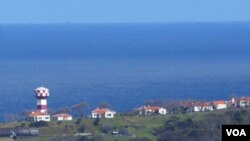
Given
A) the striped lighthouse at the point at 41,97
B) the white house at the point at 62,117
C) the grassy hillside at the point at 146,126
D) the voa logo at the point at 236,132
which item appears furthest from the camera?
the striped lighthouse at the point at 41,97

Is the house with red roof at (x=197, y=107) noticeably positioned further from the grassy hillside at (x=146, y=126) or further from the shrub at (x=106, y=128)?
the shrub at (x=106, y=128)

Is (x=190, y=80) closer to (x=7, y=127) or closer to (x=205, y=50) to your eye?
(x=7, y=127)

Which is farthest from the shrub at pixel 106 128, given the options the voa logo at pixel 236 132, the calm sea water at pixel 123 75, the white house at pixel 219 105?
the voa logo at pixel 236 132

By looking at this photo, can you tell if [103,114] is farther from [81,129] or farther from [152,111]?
[81,129]

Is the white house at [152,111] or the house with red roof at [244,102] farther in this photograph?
the house with red roof at [244,102]

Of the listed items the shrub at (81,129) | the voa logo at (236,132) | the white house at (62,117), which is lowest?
the voa logo at (236,132)

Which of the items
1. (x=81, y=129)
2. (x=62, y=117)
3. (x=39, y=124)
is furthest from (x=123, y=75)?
(x=81, y=129)

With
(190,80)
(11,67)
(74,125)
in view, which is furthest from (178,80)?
(74,125)

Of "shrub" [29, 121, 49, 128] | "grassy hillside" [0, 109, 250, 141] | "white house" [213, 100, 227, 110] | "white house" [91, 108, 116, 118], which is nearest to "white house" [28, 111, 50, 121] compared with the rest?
"grassy hillside" [0, 109, 250, 141]

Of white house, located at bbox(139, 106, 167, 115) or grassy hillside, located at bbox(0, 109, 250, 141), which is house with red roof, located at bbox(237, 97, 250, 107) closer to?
white house, located at bbox(139, 106, 167, 115)
